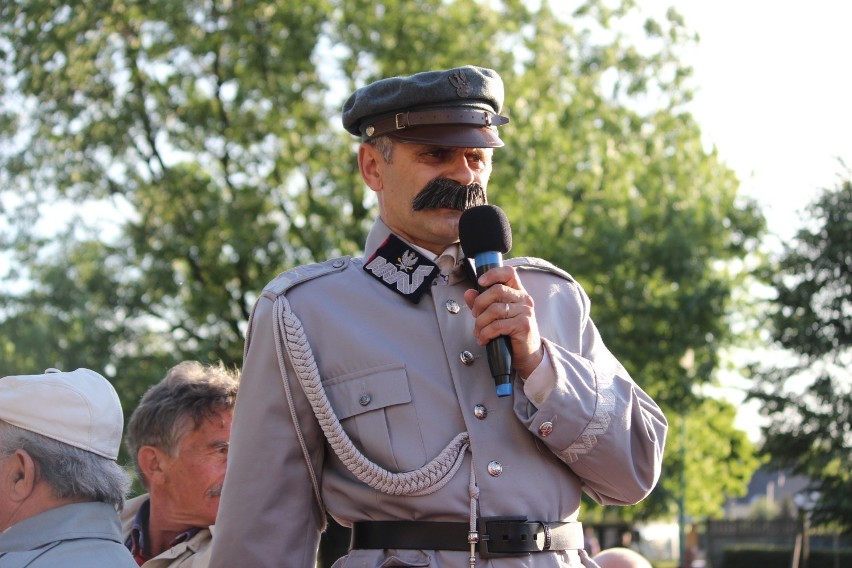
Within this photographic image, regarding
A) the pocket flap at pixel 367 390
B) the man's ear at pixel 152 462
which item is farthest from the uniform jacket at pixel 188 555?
the pocket flap at pixel 367 390

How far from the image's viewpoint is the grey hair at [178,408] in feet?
15.6

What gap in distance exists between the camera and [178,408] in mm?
4781

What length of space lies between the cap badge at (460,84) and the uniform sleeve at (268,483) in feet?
2.84

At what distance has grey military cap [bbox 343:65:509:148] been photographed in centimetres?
339

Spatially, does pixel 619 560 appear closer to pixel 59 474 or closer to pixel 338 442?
pixel 338 442

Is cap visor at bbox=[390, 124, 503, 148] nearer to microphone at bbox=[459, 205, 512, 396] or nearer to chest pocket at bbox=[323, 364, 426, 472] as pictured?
microphone at bbox=[459, 205, 512, 396]

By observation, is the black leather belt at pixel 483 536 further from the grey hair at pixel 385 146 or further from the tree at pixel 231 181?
the tree at pixel 231 181

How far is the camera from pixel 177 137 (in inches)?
744

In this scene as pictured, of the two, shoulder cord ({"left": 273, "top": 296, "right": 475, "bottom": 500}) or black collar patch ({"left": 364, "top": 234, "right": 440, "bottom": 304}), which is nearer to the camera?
shoulder cord ({"left": 273, "top": 296, "right": 475, "bottom": 500})

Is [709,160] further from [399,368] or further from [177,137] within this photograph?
[399,368]

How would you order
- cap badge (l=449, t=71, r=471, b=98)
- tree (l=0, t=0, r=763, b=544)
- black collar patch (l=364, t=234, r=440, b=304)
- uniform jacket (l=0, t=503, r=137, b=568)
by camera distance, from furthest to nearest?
tree (l=0, t=0, r=763, b=544) → cap badge (l=449, t=71, r=471, b=98) → black collar patch (l=364, t=234, r=440, b=304) → uniform jacket (l=0, t=503, r=137, b=568)

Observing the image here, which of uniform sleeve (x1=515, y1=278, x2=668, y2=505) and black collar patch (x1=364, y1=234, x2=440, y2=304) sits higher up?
black collar patch (x1=364, y1=234, x2=440, y2=304)

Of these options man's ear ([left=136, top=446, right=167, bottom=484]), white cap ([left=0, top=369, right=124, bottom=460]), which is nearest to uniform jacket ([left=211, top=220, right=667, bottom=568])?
white cap ([left=0, top=369, right=124, bottom=460])

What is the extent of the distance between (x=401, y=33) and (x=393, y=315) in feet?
52.7
